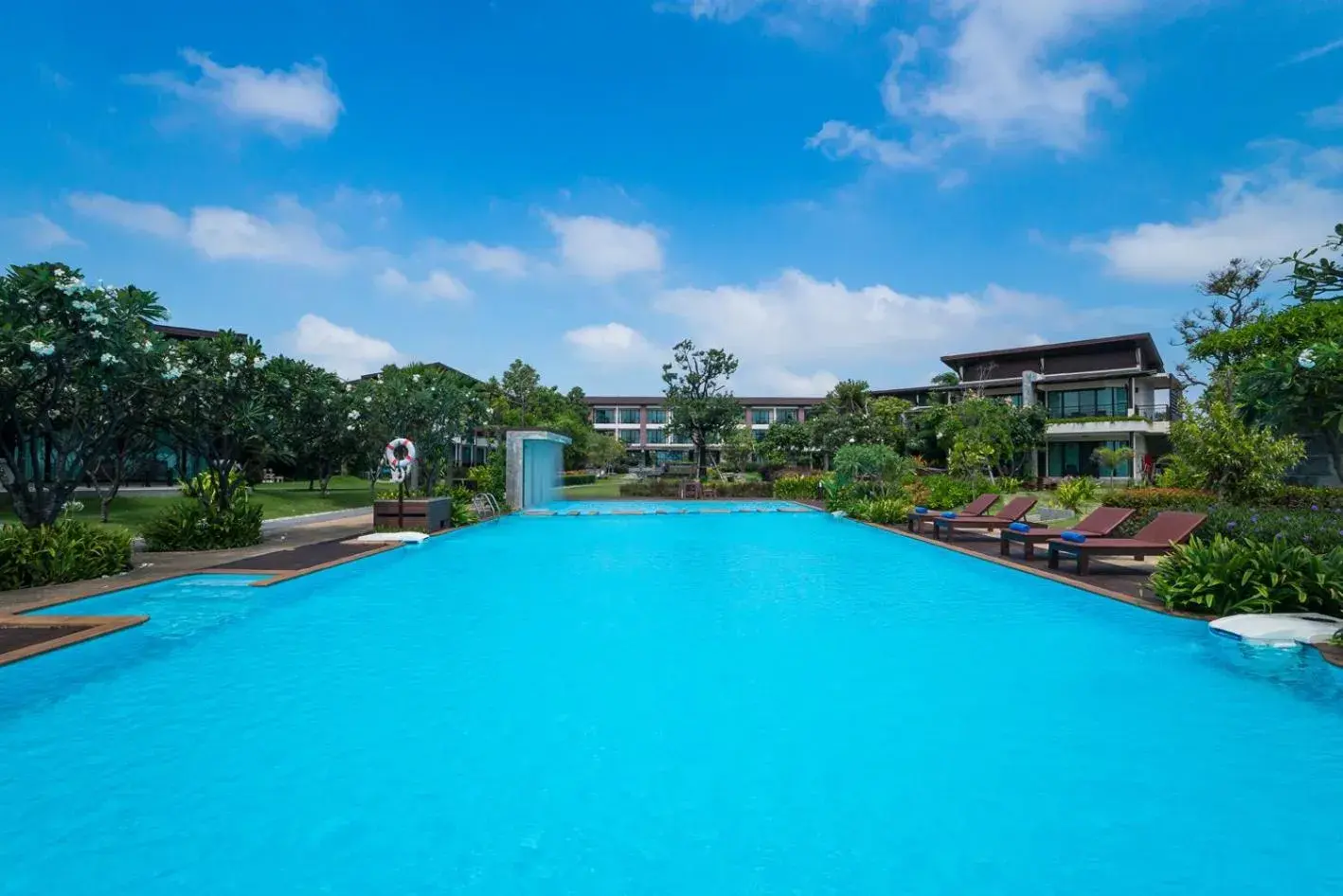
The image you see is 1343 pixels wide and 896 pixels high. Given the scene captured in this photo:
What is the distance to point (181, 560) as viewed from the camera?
13.0 m

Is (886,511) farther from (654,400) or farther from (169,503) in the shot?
(654,400)

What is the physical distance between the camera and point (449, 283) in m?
29.6

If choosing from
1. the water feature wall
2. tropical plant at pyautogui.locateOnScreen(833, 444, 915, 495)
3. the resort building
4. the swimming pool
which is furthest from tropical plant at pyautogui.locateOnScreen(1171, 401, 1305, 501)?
the water feature wall

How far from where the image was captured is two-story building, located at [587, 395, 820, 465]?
82.3m

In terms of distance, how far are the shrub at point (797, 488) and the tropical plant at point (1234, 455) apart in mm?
16050

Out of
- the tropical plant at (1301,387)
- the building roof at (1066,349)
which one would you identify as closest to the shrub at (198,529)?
the tropical plant at (1301,387)

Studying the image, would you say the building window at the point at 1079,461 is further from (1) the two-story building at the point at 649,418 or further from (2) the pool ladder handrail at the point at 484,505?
(1) the two-story building at the point at 649,418

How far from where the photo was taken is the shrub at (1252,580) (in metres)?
8.12

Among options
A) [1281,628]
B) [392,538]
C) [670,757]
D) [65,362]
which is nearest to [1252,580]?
[1281,628]

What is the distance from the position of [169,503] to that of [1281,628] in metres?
24.9

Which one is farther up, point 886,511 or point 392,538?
point 886,511

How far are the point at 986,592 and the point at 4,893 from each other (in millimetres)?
10945

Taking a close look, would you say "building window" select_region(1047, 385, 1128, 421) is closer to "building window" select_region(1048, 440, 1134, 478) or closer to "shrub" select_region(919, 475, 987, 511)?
"building window" select_region(1048, 440, 1134, 478)

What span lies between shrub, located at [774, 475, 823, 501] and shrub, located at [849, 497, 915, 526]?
9540mm
